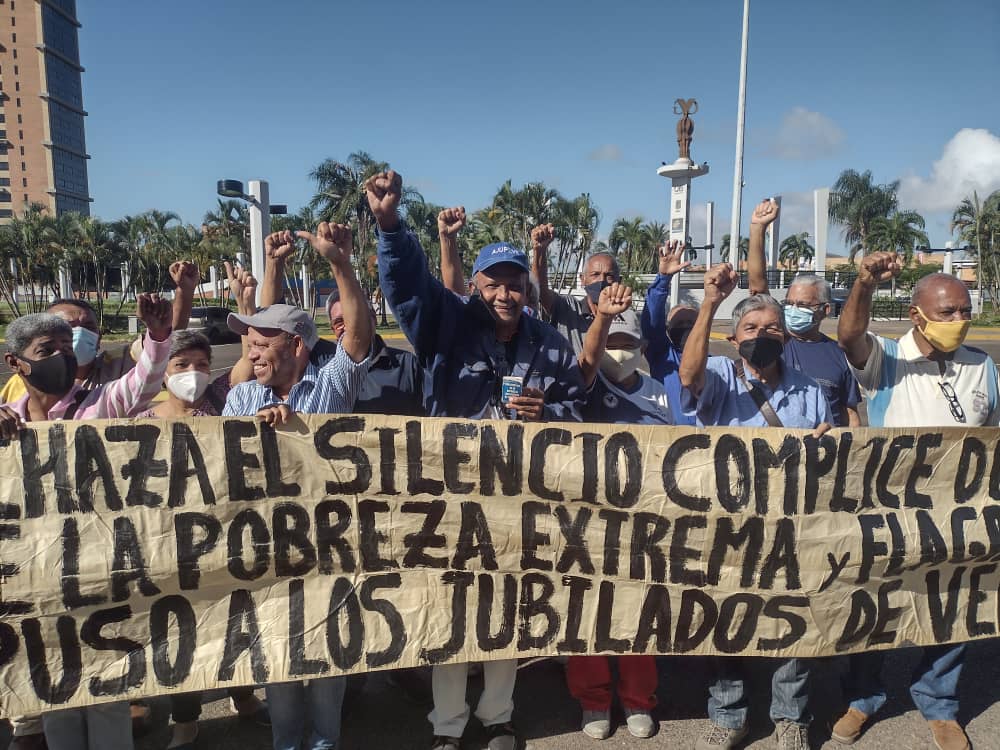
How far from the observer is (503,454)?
2840mm

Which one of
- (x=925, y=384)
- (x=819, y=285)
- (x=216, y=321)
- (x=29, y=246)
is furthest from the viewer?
(x=29, y=246)

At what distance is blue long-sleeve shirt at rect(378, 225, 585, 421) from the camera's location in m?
2.97

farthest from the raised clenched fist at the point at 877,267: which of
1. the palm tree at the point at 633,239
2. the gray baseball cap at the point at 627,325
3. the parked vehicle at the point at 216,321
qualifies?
the palm tree at the point at 633,239

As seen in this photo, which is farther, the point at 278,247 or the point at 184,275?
the point at 278,247

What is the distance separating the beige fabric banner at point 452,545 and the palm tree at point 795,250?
234ft

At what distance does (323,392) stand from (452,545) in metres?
0.80

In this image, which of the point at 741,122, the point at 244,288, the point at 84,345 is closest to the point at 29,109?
the point at 741,122

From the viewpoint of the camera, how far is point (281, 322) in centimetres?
284

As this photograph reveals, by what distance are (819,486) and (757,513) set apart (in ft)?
0.91

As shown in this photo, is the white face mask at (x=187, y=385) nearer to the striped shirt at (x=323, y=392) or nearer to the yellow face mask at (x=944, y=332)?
the striped shirt at (x=323, y=392)

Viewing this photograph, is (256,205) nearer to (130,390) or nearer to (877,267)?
(130,390)

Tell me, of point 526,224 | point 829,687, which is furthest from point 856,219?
point 829,687

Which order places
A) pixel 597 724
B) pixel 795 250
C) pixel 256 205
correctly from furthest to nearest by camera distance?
pixel 795 250 < pixel 256 205 < pixel 597 724

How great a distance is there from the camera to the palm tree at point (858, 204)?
59594 mm
